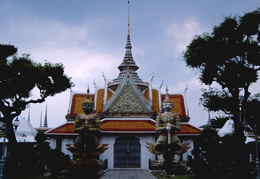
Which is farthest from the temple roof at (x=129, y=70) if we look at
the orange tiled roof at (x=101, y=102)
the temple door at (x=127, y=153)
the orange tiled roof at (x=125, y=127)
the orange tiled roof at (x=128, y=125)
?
the temple door at (x=127, y=153)

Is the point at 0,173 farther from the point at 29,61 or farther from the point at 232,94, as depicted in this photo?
the point at 232,94

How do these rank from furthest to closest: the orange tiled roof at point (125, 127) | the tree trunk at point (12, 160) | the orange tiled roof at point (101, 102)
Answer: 1. the orange tiled roof at point (101, 102)
2. the orange tiled roof at point (125, 127)
3. the tree trunk at point (12, 160)

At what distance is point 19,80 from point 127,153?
346 inches

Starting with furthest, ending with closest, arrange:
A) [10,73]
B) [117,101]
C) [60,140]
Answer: [117,101] < [60,140] < [10,73]

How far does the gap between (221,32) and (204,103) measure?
168 inches

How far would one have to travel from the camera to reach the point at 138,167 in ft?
63.5

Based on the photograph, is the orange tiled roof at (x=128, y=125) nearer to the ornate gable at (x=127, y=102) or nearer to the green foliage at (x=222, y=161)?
the ornate gable at (x=127, y=102)

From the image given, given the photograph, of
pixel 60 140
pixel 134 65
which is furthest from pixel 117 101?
pixel 134 65

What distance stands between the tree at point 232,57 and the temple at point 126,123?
4601 millimetres

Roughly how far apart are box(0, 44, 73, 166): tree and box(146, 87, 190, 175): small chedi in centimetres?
707

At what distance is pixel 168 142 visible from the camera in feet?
53.7

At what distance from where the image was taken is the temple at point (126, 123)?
19391 mm

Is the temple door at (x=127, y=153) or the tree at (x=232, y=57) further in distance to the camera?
the temple door at (x=127, y=153)

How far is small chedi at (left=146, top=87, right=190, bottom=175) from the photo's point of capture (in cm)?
1484
